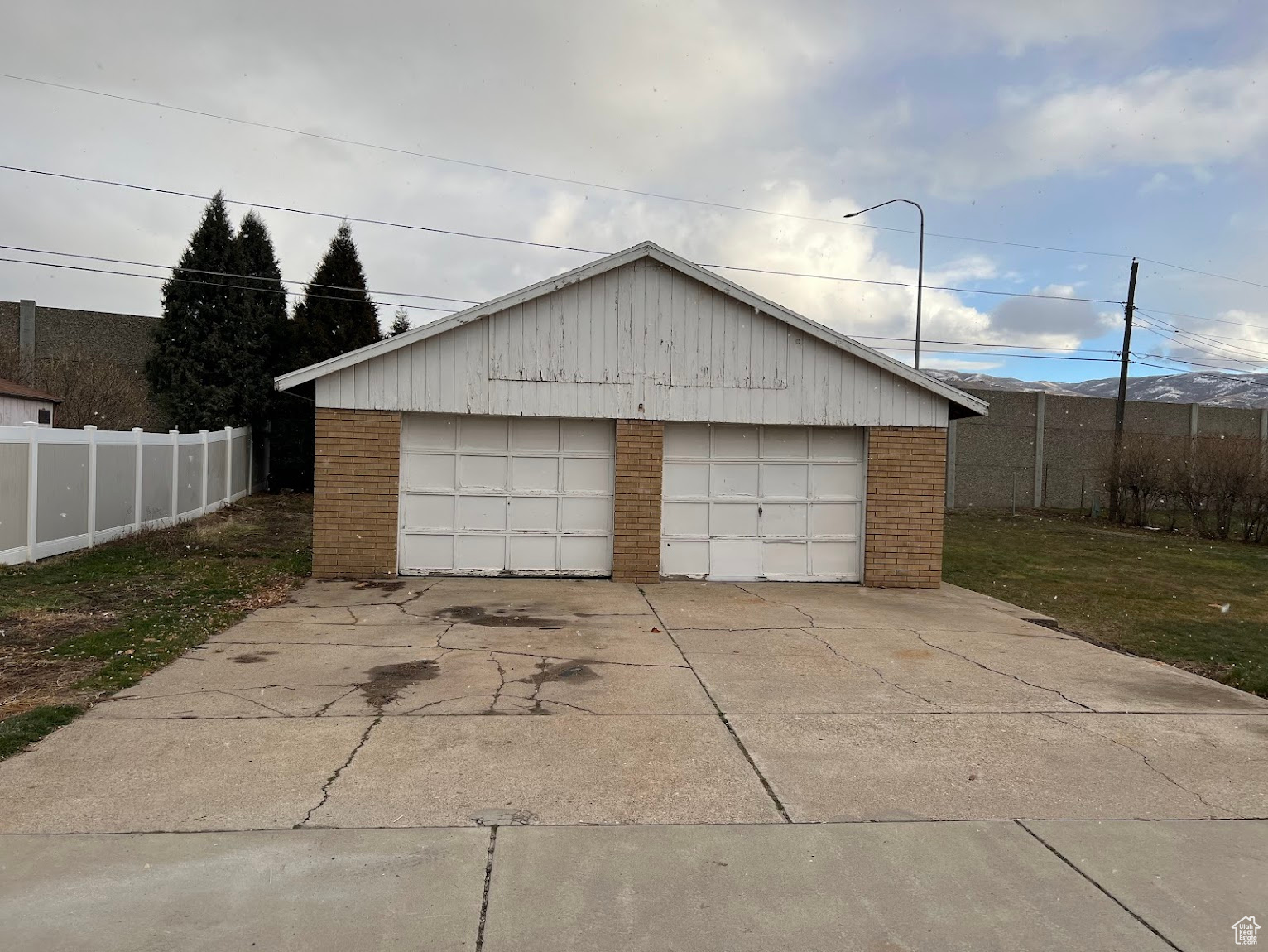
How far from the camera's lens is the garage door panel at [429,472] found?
1131cm

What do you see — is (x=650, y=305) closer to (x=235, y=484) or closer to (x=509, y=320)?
(x=509, y=320)

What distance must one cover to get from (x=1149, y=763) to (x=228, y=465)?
2015cm

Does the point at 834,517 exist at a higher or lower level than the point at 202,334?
lower

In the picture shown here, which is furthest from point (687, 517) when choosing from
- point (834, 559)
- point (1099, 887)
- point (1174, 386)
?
point (1174, 386)

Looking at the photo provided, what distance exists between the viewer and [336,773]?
14.3ft

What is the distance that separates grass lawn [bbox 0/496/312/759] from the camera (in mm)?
5613

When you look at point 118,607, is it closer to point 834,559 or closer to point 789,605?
point 789,605

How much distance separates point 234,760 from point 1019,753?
458 centimetres

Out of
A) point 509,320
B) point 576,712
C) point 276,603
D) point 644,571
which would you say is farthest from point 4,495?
point 576,712

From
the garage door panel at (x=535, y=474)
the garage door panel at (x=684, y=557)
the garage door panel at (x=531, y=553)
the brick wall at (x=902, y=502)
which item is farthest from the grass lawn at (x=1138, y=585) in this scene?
the garage door panel at (x=535, y=474)

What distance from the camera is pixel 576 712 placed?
5.52 meters

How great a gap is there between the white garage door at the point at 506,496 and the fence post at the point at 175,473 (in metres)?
6.92

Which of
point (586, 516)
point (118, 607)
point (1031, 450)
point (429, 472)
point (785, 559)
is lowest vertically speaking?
point (118, 607)

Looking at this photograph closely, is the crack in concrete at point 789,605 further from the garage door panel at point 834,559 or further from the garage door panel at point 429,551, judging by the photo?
the garage door panel at point 429,551
